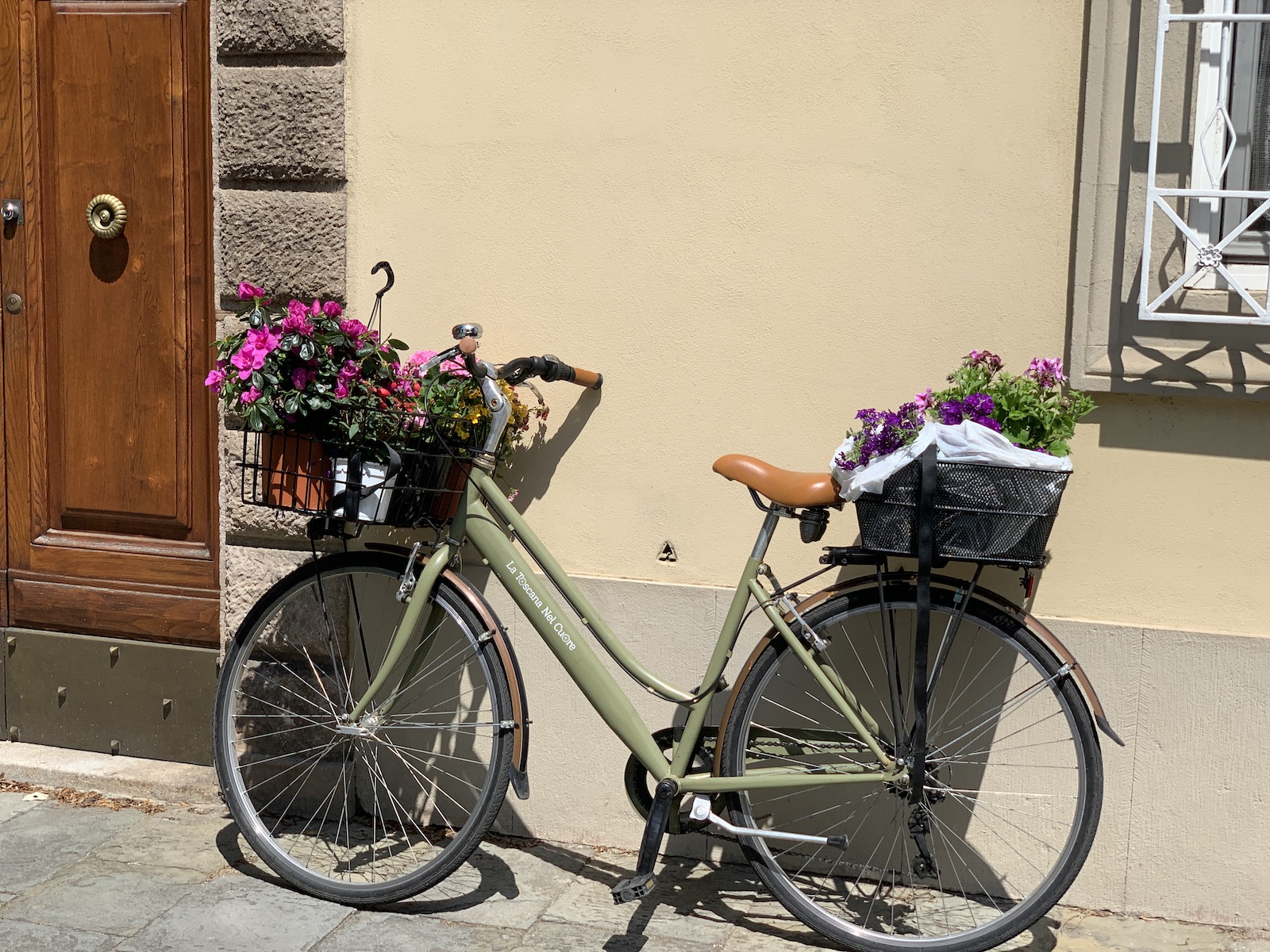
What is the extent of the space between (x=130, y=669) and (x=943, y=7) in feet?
10.6

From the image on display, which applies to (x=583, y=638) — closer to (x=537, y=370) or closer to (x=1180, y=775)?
(x=537, y=370)

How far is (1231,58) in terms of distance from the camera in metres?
3.29

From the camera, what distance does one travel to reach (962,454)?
2.97m

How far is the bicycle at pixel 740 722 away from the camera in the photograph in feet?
10.5

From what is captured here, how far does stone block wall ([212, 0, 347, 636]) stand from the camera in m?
3.81

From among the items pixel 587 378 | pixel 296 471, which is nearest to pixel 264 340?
pixel 296 471

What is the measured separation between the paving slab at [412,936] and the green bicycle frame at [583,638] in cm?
53

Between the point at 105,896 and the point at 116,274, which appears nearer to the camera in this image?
the point at 105,896

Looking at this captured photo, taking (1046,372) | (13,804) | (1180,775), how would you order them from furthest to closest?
(13,804) → (1180,775) → (1046,372)

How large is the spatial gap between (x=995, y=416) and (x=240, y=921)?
2292mm

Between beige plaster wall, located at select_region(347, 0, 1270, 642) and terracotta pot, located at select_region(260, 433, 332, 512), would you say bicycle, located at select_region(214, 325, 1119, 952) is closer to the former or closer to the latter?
terracotta pot, located at select_region(260, 433, 332, 512)

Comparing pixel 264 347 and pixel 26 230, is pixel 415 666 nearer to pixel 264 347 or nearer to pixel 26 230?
pixel 264 347

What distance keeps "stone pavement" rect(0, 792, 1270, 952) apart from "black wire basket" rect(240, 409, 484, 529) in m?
1.06

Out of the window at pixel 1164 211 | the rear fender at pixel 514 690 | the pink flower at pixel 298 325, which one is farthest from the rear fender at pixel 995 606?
the pink flower at pixel 298 325
